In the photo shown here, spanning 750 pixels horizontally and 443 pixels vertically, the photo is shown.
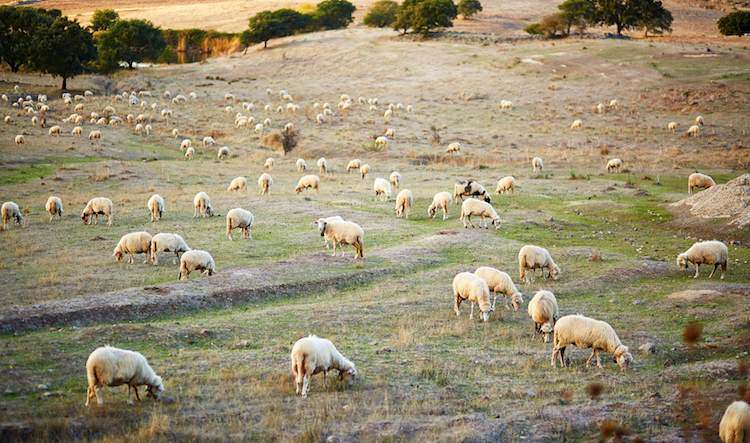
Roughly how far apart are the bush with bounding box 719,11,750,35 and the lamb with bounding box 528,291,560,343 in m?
92.6

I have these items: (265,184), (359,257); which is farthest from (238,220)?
(265,184)

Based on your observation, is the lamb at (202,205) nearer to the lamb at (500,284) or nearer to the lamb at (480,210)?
the lamb at (480,210)

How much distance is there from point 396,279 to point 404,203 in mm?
9615

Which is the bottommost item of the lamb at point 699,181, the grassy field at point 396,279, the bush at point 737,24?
the grassy field at point 396,279

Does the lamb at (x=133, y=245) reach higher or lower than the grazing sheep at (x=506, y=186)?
lower

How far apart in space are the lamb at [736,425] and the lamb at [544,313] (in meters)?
6.67

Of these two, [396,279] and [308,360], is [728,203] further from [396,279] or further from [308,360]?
[308,360]

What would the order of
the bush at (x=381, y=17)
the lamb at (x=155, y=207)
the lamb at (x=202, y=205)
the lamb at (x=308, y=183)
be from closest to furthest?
the lamb at (x=155, y=207)
the lamb at (x=202, y=205)
the lamb at (x=308, y=183)
the bush at (x=381, y=17)

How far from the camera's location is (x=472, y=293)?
19.3 metres

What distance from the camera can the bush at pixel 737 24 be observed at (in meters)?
96.9

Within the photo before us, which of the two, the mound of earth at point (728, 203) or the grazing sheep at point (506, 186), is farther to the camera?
the grazing sheep at point (506, 186)

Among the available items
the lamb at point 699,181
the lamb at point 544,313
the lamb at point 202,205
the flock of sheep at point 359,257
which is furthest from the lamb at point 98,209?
the lamb at point 699,181

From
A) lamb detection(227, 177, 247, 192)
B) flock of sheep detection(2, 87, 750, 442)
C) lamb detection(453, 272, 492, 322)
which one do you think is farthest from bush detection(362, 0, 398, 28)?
lamb detection(453, 272, 492, 322)

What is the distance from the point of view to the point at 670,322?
1866 cm
